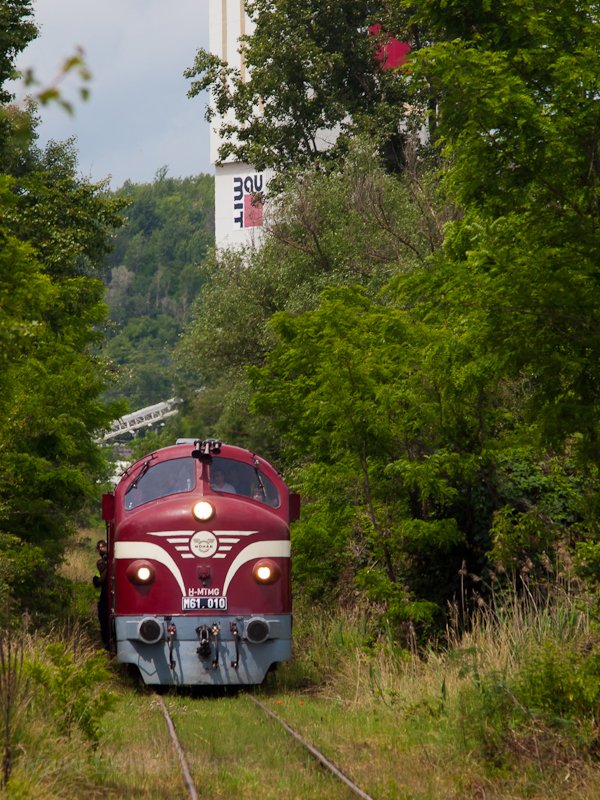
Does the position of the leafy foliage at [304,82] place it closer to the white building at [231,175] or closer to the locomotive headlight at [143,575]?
the locomotive headlight at [143,575]

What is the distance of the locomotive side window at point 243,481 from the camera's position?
17.5 meters

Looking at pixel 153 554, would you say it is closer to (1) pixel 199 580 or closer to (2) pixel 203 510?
(1) pixel 199 580

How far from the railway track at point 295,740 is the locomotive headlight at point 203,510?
2.66 m

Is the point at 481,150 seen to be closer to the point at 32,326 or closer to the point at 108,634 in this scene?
the point at 32,326

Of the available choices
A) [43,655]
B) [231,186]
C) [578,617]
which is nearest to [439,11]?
[578,617]

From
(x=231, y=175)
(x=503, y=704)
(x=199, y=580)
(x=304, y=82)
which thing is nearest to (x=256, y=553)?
(x=199, y=580)

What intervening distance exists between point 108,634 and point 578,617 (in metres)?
8.66

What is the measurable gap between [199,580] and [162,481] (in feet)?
5.58

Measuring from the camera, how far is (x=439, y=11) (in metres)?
11.6

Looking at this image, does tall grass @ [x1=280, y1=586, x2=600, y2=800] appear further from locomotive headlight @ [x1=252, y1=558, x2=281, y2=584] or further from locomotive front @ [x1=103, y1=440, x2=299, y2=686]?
locomotive headlight @ [x1=252, y1=558, x2=281, y2=584]

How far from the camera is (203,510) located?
659 inches

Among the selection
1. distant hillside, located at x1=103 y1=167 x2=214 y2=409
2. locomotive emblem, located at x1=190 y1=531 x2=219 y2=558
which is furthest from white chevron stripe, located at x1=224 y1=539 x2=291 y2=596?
distant hillside, located at x1=103 y1=167 x2=214 y2=409

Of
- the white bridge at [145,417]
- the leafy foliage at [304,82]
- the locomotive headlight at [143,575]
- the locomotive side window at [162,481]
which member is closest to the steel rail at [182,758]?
the locomotive headlight at [143,575]

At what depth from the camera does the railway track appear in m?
9.81
